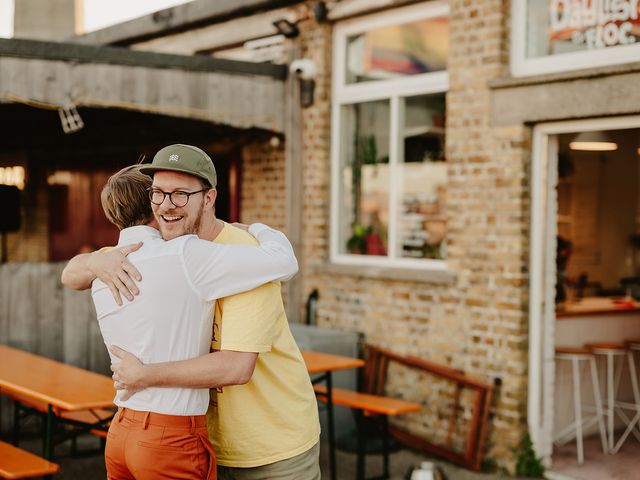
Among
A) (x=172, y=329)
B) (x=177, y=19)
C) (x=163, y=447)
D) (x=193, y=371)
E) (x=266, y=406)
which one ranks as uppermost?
(x=177, y=19)

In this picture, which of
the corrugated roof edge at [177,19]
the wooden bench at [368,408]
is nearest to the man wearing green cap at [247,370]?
the wooden bench at [368,408]

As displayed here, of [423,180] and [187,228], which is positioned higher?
[423,180]

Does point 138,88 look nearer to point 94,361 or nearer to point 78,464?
point 94,361

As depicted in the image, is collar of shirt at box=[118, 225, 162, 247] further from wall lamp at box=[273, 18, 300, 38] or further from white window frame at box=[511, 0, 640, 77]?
wall lamp at box=[273, 18, 300, 38]

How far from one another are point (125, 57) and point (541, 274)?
12.6ft

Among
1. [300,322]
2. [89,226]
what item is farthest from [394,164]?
[89,226]

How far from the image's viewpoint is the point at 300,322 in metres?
8.52

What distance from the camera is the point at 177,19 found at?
9977 millimetres

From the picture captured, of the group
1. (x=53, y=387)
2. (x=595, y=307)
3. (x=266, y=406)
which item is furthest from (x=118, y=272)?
(x=595, y=307)

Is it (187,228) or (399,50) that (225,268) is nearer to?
(187,228)

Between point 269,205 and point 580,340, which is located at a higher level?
point 269,205

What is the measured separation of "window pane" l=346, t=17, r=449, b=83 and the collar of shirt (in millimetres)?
4777

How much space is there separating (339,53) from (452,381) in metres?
3.27

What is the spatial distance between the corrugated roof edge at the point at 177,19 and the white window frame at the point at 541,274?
10.3 ft
